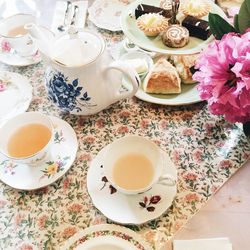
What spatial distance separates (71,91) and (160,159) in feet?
0.91

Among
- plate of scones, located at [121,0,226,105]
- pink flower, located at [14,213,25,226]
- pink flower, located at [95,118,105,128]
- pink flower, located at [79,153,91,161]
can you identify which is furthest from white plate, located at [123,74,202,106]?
pink flower, located at [14,213,25,226]

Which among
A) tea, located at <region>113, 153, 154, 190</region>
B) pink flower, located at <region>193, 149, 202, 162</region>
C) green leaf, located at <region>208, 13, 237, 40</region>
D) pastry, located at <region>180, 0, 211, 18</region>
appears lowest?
pink flower, located at <region>193, 149, 202, 162</region>

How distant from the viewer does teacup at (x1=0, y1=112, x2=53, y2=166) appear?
812 millimetres

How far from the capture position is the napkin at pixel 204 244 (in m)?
0.71

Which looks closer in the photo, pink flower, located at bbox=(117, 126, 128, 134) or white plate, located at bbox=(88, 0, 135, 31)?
pink flower, located at bbox=(117, 126, 128, 134)

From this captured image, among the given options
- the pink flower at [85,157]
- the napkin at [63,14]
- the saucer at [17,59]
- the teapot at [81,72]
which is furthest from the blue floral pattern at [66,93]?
the napkin at [63,14]

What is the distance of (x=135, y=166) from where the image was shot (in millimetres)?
794

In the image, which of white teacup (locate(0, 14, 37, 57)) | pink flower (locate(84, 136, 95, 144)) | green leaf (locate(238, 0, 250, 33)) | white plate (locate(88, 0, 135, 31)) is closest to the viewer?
green leaf (locate(238, 0, 250, 33))

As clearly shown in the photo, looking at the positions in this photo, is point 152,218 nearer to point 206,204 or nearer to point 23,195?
point 206,204

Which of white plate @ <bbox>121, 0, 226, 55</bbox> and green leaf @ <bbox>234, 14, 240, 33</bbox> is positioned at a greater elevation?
green leaf @ <bbox>234, 14, 240, 33</bbox>

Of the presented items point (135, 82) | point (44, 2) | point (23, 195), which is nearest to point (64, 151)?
point (23, 195)

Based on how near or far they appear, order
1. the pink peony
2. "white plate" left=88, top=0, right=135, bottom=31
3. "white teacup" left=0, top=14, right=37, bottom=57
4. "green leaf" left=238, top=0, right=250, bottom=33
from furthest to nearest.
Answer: "white plate" left=88, top=0, right=135, bottom=31
"white teacup" left=0, top=14, right=37, bottom=57
"green leaf" left=238, top=0, right=250, bottom=33
the pink peony

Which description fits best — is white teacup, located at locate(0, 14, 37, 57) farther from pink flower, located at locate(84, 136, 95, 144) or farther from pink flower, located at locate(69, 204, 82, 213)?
pink flower, located at locate(69, 204, 82, 213)

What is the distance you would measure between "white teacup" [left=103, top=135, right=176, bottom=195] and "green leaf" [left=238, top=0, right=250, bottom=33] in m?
0.34
